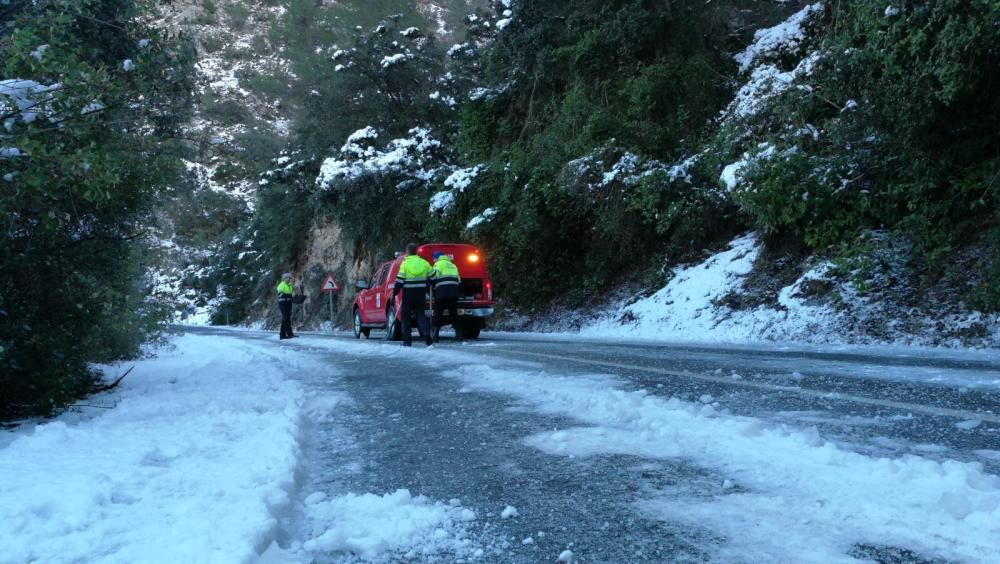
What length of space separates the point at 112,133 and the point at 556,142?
15471 mm

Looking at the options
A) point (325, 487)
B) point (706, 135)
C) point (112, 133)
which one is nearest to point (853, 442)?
point (325, 487)

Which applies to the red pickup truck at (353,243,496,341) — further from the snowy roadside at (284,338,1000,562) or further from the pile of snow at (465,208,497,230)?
the snowy roadside at (284,338,1000,562)

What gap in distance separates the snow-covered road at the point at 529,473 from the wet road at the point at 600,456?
0.02 metres

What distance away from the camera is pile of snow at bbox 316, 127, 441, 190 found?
86.9 feet

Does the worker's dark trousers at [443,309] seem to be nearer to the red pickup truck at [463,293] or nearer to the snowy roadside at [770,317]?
the red pickup truck at [463,293]

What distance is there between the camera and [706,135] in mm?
18484

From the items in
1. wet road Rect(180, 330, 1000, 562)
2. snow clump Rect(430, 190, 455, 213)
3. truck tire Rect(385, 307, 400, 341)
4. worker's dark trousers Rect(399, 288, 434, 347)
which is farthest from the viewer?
snow clump Rect(430, 190, 455, 213)

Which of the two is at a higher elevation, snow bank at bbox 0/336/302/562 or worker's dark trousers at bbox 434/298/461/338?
worker's dark trousers at bbox 434/298/461/338

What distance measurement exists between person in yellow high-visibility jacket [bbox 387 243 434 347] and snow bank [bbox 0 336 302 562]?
22.4ft

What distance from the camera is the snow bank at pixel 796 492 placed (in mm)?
2650

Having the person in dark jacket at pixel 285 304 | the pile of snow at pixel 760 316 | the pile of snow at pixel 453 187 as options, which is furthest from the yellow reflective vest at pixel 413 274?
the pile of snow at pixel 453 187

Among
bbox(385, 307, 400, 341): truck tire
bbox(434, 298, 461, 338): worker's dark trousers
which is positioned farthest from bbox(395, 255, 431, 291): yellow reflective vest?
bbox(385, 307, 400, 341): truck tire

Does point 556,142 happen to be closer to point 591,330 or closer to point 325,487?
point 591,330

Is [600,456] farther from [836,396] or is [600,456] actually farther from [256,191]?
[256,191]
